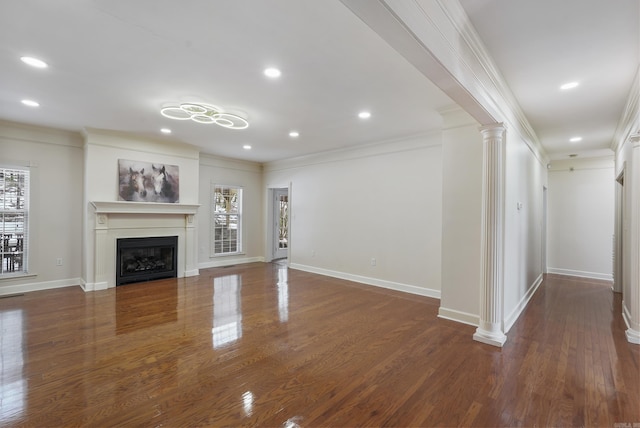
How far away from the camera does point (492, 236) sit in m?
3.06

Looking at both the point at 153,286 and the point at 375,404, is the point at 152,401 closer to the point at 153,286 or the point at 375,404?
the point at 375,404

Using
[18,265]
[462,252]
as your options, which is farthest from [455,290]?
[18,265]

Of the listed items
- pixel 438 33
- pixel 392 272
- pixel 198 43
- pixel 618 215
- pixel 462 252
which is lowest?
pixel 392 272

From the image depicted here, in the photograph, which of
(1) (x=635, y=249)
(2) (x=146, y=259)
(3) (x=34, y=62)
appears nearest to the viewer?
(3) (x=34, y=62)

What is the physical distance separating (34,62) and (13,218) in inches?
136

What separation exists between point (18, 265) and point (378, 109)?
248 inches

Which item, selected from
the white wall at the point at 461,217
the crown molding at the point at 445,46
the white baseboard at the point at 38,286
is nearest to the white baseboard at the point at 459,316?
the white wall at the point at 461,217

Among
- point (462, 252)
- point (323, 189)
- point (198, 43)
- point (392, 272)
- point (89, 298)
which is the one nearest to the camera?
point (198, 43)

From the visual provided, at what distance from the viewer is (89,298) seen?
4449 millimetres

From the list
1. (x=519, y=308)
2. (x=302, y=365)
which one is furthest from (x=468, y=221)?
(x=302, y=365)

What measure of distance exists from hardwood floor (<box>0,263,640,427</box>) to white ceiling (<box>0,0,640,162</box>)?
271 centimetres

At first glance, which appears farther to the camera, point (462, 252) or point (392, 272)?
point (392, 272)

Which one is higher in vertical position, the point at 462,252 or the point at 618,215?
the point at 618,215

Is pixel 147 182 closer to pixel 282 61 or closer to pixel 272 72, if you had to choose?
pixel 272 72
